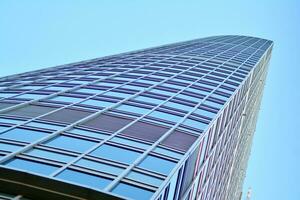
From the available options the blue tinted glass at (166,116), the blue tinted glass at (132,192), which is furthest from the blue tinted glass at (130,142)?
the blue tinted glass at (166,116)

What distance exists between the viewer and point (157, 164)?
20.9 meters

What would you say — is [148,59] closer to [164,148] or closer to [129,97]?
[129,97]

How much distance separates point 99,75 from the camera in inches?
1564

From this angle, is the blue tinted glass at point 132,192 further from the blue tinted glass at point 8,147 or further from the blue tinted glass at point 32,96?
the blue tinted glass at point 32,96

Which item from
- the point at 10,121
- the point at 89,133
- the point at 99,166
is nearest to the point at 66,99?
the point at 10,121

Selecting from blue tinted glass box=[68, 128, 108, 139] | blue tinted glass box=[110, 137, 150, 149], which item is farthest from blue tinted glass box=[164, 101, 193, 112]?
blue tinted glass box=[68, 128, 108, 139]

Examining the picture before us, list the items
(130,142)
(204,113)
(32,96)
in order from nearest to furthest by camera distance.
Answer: (130,142) → (32,96) → (204,113)

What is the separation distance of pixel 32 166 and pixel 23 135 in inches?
146

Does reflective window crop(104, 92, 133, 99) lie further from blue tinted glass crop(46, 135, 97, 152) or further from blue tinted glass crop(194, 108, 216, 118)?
blue tinted glass crop(46, 135, 97, 152)

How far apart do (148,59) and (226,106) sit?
17.5m

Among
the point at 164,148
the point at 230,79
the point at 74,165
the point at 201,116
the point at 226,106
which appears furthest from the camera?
the point at 230,79

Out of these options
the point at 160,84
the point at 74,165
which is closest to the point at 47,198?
the point at 74,165

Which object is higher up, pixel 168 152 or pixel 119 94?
pixel 119 94

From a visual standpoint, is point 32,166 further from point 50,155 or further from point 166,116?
point 166,116
